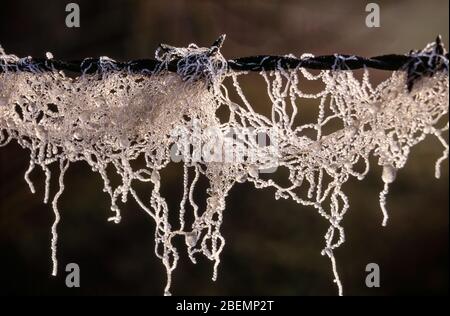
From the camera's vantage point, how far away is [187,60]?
768mm

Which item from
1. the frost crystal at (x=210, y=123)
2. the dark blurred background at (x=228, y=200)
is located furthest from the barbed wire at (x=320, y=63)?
the dark blurred background at (x=228, y=200)

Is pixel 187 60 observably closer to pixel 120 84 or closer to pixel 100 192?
pixel 120 84

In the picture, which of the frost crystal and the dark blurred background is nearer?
the frost crystal

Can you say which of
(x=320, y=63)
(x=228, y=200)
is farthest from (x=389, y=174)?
(x=228, y=200)

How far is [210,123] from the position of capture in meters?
0.83

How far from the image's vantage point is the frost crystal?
30.3 inches

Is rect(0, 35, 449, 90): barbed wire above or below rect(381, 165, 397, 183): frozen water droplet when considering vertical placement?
above

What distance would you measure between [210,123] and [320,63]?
0.72ft

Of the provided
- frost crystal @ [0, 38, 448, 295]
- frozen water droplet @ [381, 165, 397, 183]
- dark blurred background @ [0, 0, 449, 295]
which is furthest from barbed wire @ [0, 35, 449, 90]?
dark blurred background @ [0, 0, 449, 295]

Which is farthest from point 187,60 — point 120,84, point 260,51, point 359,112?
point 260,51

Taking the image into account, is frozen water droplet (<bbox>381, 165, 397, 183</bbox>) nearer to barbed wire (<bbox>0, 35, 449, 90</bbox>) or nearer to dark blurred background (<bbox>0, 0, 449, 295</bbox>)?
barbed wire (<bbox>0, 35, 449, 90</bbox>)

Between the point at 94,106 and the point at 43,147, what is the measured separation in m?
0.14

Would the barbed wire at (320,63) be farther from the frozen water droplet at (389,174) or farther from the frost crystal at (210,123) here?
the frozen water droplet at (389,174)

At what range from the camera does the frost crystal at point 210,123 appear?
769 mm
